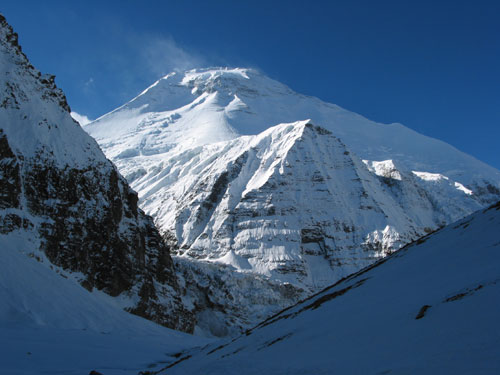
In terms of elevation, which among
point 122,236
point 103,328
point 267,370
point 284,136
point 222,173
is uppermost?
point 284,136

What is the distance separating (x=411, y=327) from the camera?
6.66 m

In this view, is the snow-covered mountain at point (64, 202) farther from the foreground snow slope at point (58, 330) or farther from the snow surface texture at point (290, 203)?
the snow surface texture at point (290, 203)

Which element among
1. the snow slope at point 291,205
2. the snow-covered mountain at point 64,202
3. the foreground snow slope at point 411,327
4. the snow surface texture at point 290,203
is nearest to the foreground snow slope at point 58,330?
the snow-covered mountain at point 64,202

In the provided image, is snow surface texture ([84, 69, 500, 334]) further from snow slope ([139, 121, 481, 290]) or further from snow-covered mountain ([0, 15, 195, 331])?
snow-covered mountain ([0, 15, 195, 331])

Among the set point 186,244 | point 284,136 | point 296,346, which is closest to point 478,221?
point 296,346

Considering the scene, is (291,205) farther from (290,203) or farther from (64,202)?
(64,202)

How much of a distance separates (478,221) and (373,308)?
626 centimetres

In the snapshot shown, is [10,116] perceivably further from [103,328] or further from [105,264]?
[103,328]

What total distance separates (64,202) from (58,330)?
33.2 m

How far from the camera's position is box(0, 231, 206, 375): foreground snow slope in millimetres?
13883

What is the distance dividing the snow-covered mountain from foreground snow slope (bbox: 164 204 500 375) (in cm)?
3934

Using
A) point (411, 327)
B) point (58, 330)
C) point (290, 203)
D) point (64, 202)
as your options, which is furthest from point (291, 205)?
point (411, 327)

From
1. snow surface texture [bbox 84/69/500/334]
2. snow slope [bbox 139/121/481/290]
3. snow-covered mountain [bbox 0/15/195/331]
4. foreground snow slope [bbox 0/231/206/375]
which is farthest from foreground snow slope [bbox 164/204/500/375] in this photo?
snow slope [bbox 139/121/481/290]

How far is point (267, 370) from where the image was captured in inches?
309
